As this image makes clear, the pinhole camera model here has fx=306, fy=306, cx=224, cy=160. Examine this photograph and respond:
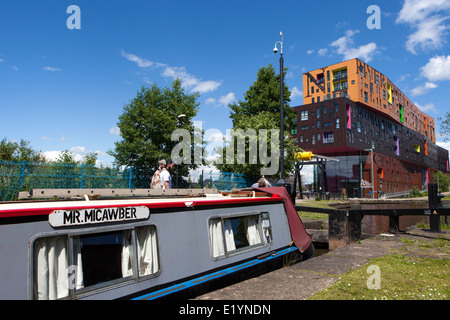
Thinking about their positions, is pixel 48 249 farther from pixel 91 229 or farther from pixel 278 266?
pixel 278 266

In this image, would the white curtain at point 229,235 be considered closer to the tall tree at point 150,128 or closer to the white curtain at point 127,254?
the white curtain at point 127,254

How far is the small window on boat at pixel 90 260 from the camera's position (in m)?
2.92

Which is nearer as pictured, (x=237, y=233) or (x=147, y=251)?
(x=147, y=251)

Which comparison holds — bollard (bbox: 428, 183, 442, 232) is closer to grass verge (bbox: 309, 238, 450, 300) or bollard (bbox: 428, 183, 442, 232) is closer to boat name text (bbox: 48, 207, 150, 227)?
grass verge (bbox: 309, 238, 450, 300)

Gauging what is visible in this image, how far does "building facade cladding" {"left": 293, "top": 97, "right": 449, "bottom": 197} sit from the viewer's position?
4891cm

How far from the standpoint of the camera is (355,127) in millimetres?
50312

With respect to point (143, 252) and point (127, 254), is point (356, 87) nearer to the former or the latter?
point (143, 252)

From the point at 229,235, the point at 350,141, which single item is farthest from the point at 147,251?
the point at 350,141

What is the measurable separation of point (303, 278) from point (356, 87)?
176 ft

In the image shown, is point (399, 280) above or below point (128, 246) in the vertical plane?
below

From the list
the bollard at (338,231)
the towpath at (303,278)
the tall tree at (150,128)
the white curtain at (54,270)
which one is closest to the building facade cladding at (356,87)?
the tall tree at (150,128)

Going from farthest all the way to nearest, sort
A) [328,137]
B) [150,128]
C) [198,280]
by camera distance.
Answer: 1. [328,137]
2. [150,128]
3. [198,280]
